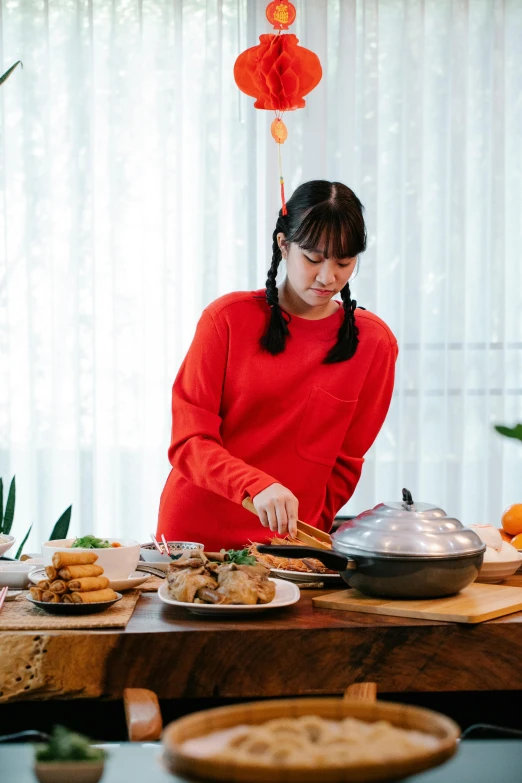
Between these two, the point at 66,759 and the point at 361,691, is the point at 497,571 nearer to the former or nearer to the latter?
the point at 361,691

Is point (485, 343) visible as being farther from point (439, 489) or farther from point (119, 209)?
point (119, 209)

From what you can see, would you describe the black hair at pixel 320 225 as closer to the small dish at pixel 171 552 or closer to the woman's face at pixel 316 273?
the woman's face at pixel 316 273

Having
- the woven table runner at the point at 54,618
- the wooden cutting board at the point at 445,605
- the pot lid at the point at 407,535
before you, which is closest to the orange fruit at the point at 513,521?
the wooden cutting board at the point at 445,605

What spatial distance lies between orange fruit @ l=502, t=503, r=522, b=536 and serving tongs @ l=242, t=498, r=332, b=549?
1.45 ft

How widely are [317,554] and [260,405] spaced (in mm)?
714

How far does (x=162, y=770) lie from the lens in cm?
84

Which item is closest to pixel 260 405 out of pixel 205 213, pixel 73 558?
pixel 73 558

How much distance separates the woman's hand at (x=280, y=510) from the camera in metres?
1.68

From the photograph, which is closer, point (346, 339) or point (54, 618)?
point (54, 618)

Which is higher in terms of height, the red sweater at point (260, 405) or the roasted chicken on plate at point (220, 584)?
the red sweater at point (260, 405)

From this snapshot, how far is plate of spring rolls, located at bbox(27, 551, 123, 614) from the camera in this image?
1411 millimetres

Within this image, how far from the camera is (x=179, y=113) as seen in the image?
402cm

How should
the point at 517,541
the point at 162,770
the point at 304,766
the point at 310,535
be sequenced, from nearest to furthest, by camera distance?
1. the point at 304,766
2. the point at 162,770
3. the point at 310,535
4. the point at 517,541

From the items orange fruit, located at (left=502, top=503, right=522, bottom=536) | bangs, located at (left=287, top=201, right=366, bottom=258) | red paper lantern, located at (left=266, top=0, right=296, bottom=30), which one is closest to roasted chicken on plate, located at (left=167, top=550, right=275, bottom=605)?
orange fruit, located at (left=502, top=503, right=522, bottom=536)
